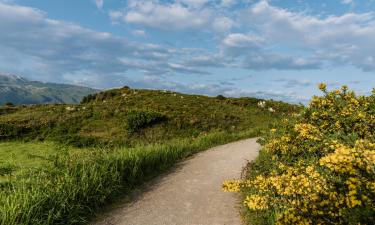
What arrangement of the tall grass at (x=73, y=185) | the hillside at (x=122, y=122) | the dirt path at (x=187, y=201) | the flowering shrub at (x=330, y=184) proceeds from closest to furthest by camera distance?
the flowering shrub at (x=330, y=184), the tall grass at (x=73, y=185), the dirt path at (x=187, y=201), the hillside at (x=122, y=122)

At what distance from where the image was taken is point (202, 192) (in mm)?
11148

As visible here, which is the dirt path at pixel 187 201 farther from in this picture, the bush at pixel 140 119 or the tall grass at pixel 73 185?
the bush at pixel 140 119

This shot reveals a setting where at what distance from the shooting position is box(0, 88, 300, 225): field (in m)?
8.77

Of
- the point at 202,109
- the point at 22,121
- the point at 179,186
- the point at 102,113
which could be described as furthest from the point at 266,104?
the point at 179,186

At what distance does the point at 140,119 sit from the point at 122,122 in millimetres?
1285

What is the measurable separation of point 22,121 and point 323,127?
20.3m

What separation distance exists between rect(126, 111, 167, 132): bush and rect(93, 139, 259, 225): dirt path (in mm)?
8687

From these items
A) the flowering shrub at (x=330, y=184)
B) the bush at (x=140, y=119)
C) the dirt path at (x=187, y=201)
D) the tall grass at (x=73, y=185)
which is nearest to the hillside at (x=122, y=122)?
the bush at (x=140, y=119)

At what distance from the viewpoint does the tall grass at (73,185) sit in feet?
26.2

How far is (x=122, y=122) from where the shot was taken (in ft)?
77.8

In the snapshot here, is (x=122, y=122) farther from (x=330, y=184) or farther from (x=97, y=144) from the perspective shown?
(x=330, y=184)

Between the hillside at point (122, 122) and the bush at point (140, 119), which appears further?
the bush at point (140, 119)

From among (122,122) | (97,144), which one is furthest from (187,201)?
(122,122)

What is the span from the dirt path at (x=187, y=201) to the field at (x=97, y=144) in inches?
29.6
